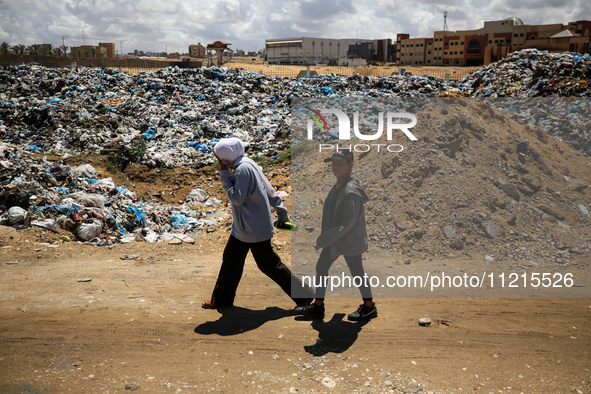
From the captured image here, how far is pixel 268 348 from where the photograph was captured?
9.45 ft

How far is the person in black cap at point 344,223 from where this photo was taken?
2.95 meters

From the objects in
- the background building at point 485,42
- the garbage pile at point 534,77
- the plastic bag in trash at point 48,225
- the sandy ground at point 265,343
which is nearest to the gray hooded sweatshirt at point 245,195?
the sandy ground at point 265,343

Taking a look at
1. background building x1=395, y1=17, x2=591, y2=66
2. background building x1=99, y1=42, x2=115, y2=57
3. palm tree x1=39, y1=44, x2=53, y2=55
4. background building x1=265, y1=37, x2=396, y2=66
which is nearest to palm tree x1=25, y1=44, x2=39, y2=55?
palm tree x1=39, y1=44, x2=53, y2=55

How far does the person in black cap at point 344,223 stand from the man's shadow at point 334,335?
0.30 ft

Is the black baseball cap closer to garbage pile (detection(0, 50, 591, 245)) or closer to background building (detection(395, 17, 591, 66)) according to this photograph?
garbage pile (detection(0, 50, 591, 245))

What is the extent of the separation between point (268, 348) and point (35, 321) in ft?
5.63

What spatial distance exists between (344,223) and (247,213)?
27.5 inches

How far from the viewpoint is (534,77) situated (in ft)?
44.3

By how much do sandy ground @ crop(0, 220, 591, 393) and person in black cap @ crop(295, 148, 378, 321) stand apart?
1.42 ft

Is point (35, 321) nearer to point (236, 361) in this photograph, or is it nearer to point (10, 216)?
point (236, 361)

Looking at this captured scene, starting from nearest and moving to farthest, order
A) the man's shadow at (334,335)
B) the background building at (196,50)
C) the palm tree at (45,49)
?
the man's shadow at (334,335) < the palm tree at (45,49) < the background building at (196,50)

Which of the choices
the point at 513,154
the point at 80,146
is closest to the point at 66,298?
the point at 513,154

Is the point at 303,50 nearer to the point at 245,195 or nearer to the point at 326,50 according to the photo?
the point at 326,50

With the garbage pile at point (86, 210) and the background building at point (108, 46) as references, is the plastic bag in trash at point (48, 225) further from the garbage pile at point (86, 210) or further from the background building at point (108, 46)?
the background building at point (108, 46)
